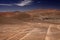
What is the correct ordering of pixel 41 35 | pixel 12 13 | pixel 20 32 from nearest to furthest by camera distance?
1. pixel 41 35
2. pixel 20 32
3. pixel 12 13

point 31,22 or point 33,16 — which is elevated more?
point 33,16

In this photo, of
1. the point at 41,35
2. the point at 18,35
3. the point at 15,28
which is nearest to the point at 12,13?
the point at 15,28

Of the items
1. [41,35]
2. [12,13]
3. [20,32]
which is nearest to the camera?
[41,35]

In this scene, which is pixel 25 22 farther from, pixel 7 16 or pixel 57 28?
pixel 57 28

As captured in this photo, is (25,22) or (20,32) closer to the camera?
(20,32)

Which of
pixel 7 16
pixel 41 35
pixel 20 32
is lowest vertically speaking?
pixel 41 35

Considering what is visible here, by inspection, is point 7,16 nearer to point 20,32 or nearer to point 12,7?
point 12,7

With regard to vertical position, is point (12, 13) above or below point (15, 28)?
above
